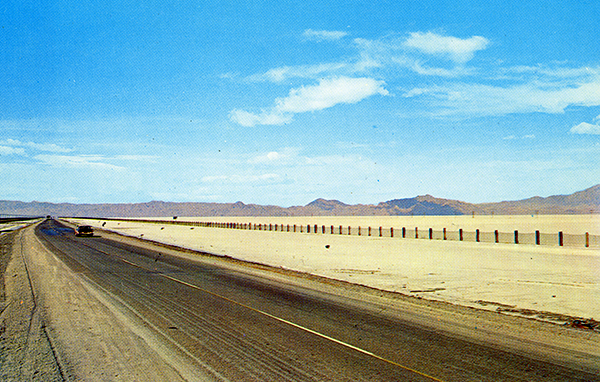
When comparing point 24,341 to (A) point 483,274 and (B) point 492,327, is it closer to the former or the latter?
(B) point 492,327

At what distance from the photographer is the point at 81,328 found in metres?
8.44

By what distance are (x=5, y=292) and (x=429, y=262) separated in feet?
56.7

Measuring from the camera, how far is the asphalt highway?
19.2ft

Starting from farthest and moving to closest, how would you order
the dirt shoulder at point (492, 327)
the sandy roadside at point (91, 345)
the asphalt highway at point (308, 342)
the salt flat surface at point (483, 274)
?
the salt flat surface at point (483, 274)
the dirt shoulder at point (492, 327)
the sandy roadside at point (91, 345)
the asphalt highway at point (308, 342)

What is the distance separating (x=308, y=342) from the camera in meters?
7.27

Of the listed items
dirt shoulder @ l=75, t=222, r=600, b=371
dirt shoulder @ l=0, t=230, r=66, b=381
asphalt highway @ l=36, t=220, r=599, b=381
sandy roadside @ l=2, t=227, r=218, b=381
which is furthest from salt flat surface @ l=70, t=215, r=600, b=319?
dirt shoulder @ l=0, t=230, r=66, b=381

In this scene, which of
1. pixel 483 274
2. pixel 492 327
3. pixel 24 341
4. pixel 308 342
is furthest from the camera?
pixel 483 274

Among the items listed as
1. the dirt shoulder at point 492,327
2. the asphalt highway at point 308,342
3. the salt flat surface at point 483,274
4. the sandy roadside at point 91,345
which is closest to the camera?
the asphalt highway at point 308,342

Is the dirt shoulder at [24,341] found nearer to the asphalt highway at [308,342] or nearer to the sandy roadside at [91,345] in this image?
the sandy roadside at [91,345]

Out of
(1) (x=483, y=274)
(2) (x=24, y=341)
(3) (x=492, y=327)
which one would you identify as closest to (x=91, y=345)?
(2) (x=24, y=341)

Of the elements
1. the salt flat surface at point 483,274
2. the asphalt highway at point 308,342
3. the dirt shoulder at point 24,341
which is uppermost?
the asphalt highway at point 308,342

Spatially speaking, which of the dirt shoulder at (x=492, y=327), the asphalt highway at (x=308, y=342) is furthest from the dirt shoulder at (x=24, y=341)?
the dirt shoulder at (x=492, y=327)

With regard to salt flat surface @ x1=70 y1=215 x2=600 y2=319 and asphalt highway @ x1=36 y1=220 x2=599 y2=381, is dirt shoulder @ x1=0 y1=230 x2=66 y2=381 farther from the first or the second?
salt flat surface @ x1=70 y1=215 x2=600 y2=319

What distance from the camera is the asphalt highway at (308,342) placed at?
5.86 meters
